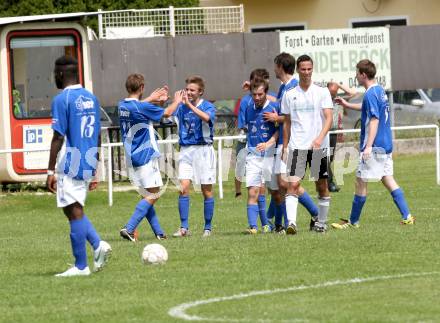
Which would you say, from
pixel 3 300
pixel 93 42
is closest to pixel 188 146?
pixel 3 300

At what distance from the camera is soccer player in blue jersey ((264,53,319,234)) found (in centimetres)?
1458

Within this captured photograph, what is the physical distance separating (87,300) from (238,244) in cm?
380

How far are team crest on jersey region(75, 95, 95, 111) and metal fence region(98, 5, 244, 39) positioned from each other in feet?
61.2

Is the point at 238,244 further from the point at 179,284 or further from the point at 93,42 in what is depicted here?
the point at 93,42

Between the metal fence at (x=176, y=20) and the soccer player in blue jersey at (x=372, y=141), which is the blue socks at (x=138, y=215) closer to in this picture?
the soccer player in blue jersey at (x=372, y=141)

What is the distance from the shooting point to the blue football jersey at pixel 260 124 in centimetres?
1506

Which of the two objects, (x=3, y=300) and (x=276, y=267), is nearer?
(x=3, y=300)

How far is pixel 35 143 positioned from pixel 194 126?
7.83 meters

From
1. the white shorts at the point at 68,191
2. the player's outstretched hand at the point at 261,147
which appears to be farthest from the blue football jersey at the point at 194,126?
the white shorts at the point at 68,191

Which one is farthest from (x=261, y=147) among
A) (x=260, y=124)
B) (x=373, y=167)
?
(x=373, y=167)

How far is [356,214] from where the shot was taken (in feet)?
50.2

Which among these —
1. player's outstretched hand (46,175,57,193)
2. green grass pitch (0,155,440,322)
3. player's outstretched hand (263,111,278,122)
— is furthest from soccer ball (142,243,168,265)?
player's outstretched hand (263,111,278,122)

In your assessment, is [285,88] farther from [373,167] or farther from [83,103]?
[83,103]

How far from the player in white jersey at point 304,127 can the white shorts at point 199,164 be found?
1472 mm
